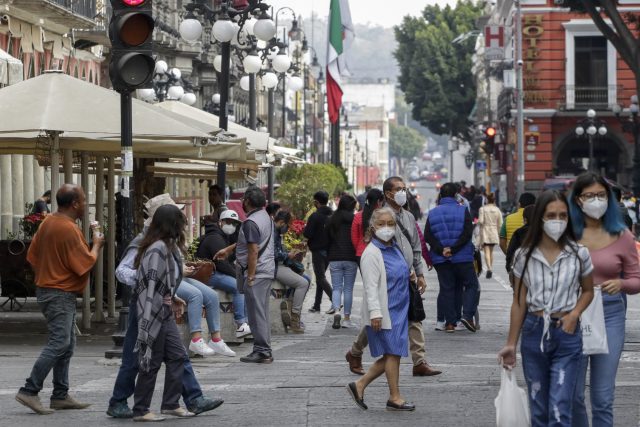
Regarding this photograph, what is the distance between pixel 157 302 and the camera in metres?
11.6

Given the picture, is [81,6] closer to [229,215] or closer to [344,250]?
[344,250]

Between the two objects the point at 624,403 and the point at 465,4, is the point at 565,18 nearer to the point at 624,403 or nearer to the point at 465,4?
the point at 465,4

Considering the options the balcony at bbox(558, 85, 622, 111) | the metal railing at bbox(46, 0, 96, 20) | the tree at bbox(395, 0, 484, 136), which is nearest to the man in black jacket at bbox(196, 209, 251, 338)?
the metal railing at bbox(46, 0, 96, 20)

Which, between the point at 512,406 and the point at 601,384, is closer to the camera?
the point at 512,406

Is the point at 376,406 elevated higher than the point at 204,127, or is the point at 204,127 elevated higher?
the point at 204,127

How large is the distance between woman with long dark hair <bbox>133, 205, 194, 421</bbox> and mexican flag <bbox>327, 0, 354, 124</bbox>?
33.0 metres

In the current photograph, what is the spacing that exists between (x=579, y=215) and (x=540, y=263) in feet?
1.96

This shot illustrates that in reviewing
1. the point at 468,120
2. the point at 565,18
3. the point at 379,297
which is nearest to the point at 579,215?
the point at 379,297

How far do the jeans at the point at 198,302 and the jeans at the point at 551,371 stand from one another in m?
6.76

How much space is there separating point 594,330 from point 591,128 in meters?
53.8

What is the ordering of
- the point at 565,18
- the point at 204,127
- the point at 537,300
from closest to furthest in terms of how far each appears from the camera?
the point at 537,300
the point at 204,127
the point at 565,18

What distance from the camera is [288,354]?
17.3 m

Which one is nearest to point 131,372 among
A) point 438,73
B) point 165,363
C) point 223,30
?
point 165,363

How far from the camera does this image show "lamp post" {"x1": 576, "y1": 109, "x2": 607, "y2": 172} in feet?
206
